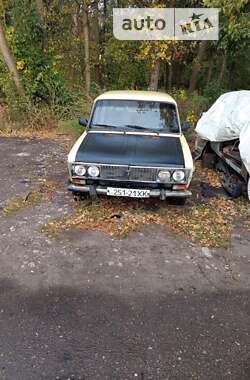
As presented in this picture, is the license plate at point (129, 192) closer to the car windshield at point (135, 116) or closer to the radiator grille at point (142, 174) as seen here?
the radiator grille at point (142, 174)

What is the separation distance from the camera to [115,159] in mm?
5176

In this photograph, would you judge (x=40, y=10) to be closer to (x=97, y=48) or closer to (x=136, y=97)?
(x=97, y=48)

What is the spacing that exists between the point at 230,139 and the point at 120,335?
497 centimetres

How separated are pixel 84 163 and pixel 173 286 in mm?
2152

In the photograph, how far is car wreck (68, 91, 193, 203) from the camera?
5141 mm

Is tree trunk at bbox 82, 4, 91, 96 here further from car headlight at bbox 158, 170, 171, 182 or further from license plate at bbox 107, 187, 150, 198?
car headlight at bbox 158, 170, 171, 182

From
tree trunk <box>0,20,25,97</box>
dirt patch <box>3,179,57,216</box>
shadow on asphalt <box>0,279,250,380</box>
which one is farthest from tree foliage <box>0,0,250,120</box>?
shadow on asphalt <box>0,279,250,380</box>

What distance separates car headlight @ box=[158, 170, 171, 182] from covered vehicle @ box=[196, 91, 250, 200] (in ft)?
5.21

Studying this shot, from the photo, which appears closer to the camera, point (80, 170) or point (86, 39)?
point (80, 170)

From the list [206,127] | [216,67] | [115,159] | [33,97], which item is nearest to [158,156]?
[115,159]

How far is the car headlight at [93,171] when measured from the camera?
5.16m

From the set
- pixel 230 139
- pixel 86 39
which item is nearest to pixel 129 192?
pixel 230 139

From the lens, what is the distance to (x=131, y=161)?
16.8 feet

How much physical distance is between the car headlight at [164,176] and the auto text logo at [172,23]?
23.3 ft
